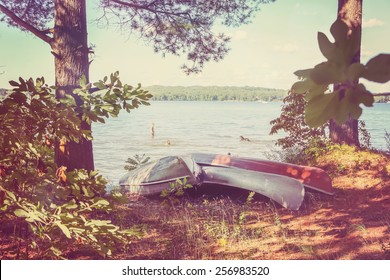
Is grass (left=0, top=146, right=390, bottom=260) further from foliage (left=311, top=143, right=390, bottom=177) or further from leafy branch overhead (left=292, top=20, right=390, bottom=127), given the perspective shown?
leafy branch overhead (left=292, top=20, right=390, bottom=127)

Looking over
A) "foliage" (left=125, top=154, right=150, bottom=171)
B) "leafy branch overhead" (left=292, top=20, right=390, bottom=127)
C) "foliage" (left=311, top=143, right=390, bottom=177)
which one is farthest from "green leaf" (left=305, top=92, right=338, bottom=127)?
"foliage" (left=125, top=154, right=150, bottom=171)

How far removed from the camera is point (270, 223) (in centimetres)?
492

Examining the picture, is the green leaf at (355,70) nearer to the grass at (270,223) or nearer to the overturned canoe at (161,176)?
the grass at (270,223)

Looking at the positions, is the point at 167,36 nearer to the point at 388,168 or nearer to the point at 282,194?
the point at 282,194

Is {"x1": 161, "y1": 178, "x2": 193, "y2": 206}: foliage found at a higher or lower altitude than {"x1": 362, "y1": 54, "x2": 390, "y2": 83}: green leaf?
lower

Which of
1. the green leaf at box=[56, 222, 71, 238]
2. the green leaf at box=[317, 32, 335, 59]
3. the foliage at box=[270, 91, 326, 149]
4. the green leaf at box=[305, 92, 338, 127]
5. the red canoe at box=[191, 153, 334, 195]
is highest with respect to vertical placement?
the green leaf at box=[317, 32, 335, 59]

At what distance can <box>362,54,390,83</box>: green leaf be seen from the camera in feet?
1.83

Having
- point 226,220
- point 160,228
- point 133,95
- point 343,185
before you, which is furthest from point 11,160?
point 343,185

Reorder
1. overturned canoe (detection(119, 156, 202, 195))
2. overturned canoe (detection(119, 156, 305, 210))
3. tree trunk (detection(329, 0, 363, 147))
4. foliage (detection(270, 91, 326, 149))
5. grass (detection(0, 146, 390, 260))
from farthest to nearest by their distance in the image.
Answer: foliage (detection(270, 91, 326, 149))
tree trunk (detection(329, 0, 363, 147))
overturned canoe (detection(119, 156, 202, 195))
overturned canoe (detection(119, 156, 305, 210))
grass (detection(0, 146, 390, 260))

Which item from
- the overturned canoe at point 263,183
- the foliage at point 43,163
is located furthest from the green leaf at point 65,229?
the overturned canoe at point 263,183

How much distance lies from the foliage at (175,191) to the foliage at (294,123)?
10.5ft

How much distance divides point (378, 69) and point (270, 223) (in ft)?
15.0

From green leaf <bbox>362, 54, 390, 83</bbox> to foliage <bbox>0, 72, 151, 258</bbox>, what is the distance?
8.00ft

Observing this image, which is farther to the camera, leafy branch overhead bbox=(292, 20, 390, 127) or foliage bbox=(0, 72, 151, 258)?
foliage bbox=(0, 72, 151, 258)
